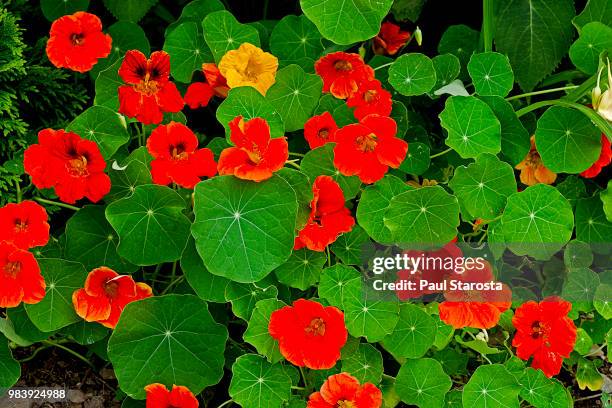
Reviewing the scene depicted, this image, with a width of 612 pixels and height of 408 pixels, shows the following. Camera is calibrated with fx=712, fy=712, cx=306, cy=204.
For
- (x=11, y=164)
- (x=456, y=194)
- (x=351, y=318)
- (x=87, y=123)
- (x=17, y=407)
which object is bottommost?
(x=17, y=407)

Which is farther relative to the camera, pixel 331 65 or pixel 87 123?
pixel 331 65

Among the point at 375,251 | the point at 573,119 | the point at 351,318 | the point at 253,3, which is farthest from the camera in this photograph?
the point at 253,3

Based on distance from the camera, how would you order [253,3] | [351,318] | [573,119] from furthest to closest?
[253,3] < [573,119] < [351,318]

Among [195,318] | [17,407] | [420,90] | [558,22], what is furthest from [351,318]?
[558,22]

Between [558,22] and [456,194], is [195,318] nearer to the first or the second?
[456,194]

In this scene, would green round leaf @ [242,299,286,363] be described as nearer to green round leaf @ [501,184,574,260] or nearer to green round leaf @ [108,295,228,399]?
green round leaf @ [108,295,228,399]

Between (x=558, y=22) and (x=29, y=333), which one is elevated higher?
(x=558, y=22)

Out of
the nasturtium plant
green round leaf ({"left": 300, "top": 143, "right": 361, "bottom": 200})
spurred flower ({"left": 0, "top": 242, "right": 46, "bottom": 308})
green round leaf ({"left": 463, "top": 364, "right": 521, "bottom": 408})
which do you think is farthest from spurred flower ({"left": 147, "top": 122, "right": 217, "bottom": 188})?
green round leaf ({"left": 463, "top": 364, "right": 521, "bottom": 408})
